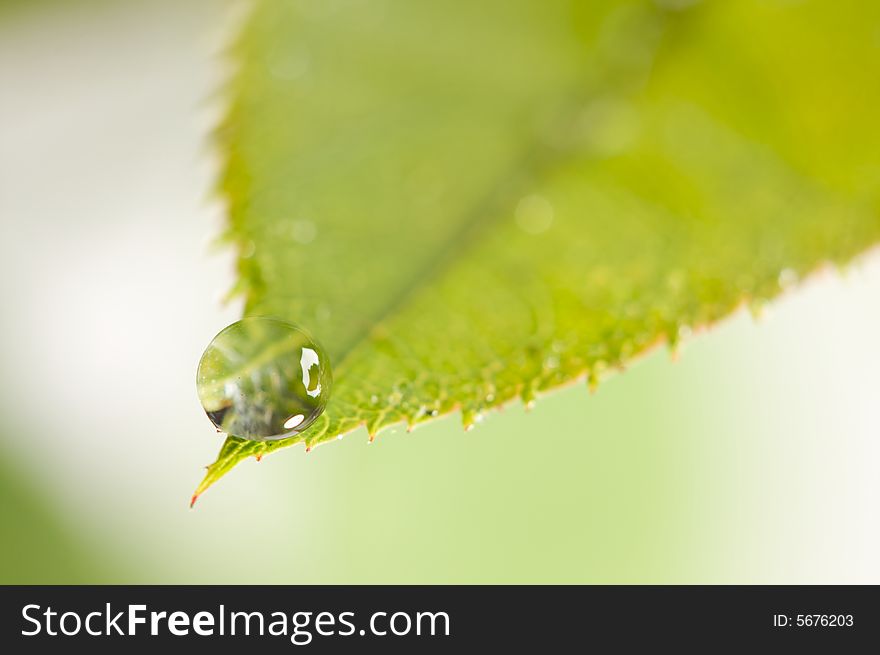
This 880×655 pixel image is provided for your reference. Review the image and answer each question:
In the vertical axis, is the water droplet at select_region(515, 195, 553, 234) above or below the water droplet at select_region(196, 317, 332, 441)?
above

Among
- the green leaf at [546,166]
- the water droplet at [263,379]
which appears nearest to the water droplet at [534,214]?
the green leaf at [546,166]

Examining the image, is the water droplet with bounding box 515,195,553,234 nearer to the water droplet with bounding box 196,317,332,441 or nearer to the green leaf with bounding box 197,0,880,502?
the green leaf with bounding box 197,0,880,502

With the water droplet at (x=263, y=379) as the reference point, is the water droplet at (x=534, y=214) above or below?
above

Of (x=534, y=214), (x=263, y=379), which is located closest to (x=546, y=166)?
(x=534, y=214)

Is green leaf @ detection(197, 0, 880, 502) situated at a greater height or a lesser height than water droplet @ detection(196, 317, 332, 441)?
greater

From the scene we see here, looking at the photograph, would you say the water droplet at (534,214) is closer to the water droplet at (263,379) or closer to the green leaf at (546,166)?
the green leaf at (546,166)

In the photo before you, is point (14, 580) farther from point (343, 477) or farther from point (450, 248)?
point (450, 248)

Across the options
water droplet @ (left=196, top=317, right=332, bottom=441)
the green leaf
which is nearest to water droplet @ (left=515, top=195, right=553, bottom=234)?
the green leaf
